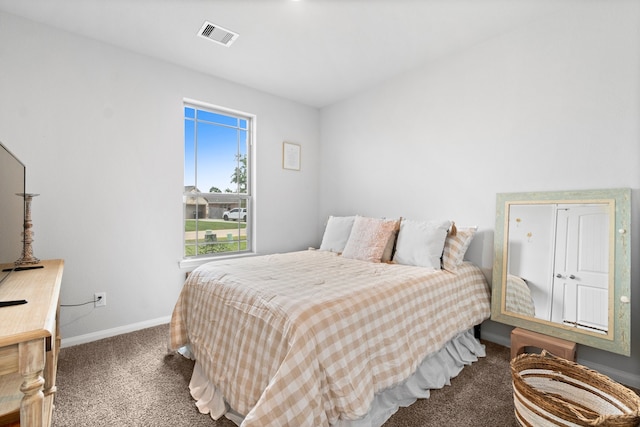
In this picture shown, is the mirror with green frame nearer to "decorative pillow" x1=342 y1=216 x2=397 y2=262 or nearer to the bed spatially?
the bed

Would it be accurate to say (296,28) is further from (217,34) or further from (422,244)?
(422,244)

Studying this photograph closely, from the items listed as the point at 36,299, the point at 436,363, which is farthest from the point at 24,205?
the point at 436,363

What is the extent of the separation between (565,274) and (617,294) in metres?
0.28

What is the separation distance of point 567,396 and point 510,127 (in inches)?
75.7

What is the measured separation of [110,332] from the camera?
2.60m

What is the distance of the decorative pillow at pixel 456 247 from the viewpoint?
7.84ft

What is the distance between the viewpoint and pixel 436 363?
6.43ft

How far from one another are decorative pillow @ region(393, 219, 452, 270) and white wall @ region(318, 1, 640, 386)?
421mm

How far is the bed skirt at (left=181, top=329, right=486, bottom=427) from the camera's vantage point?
1.55m

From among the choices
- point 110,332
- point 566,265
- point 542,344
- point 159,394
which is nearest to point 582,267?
point 566,265

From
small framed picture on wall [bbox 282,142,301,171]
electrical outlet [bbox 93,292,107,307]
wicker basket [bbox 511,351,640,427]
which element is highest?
small framed picture on wall [bbox 282,142,301,171]

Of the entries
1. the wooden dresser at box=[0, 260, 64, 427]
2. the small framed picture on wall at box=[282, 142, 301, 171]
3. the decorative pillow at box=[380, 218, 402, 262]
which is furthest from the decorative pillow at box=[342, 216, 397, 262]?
the wooden dresser at box=[0, 260, 64, 427]

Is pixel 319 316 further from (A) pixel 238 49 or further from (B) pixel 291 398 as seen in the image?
(A) pixel 238 49

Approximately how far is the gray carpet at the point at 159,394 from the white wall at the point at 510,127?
0.83 meters
